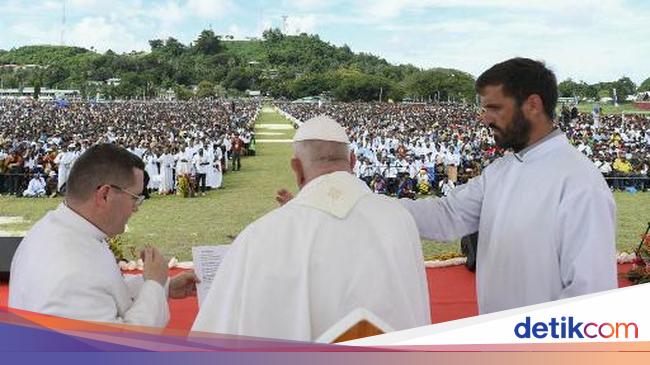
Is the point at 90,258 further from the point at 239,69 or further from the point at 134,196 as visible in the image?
the point at 239,69

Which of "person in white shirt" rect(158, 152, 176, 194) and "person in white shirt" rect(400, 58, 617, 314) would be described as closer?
"person in white shirt" rect(400, 58, 617, 314)

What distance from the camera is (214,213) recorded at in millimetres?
11977

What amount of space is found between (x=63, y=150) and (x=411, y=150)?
26.1 feet

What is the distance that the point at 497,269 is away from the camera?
2592mm

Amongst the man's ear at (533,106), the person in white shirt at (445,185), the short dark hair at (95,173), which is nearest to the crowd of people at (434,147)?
the person in white shirt at (445,185)

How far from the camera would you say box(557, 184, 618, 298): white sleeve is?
7.30ft

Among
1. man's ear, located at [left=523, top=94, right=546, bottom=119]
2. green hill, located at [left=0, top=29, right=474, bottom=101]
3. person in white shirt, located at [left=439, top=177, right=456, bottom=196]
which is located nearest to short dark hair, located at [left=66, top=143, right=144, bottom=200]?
man's ear, located at [left=523, top=94, right=546, bottom=119]

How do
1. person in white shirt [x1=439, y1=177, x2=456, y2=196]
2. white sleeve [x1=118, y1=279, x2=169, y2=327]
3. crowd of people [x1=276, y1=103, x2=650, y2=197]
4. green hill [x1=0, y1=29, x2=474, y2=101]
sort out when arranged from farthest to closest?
crowd of people [x1=276, y1=103, x2=650, y2=197], person in white shirt [x1=439, y1=177, x2=456, y2=196], green hill [x1=0, y1=29, x2=474, y2=101], white sleeve [x1=118, y1=279, x2=169, y2=327]

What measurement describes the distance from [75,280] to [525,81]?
156 centimetres

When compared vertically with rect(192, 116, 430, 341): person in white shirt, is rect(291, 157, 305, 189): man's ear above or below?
above

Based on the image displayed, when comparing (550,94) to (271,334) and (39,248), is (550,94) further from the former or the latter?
(39,248)

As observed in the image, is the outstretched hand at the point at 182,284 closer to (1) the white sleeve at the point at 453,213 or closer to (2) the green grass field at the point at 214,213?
(1) the white sleeve at the point at 453,213

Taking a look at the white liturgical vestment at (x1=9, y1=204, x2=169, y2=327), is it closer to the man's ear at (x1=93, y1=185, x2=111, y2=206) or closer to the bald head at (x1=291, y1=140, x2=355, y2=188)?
the man's ear at (x1=93, y1=185, x2=111, y2=206)

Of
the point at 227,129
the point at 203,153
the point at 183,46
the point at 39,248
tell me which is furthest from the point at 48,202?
the point at 39,248
